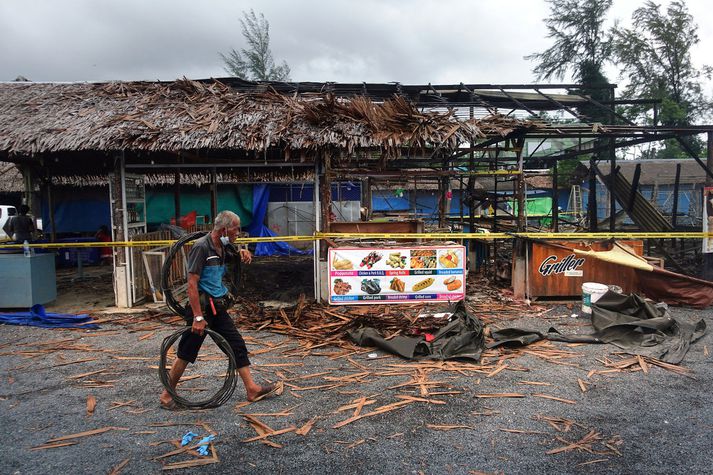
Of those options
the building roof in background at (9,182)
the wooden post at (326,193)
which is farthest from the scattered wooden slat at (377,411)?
the building roof in background at (9,182)

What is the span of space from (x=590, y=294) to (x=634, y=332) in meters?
1.34

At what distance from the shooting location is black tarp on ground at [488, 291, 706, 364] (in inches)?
244

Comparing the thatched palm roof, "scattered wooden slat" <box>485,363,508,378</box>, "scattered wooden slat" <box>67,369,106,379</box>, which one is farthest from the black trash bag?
the thatched palm roof

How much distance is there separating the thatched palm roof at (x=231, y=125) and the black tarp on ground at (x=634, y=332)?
3.79 metres

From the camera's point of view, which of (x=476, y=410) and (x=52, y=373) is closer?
(x=476, y=410)

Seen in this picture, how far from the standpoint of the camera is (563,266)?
28.9ft

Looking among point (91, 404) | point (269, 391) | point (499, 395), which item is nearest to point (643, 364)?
point (499, 395)

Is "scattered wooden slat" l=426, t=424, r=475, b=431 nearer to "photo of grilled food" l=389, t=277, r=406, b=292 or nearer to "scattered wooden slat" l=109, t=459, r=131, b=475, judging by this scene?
"scattered wooden slat" l=109, t=459, r=131, b=475

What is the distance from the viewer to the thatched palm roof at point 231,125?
8.70 m

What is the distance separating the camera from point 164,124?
9.09 metres

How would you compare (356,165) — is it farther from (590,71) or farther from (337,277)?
(590,71)

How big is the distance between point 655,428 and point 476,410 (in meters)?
1.50

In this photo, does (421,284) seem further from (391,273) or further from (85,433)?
(85,433)

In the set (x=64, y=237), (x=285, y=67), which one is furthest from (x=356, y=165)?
(x=285, y=67)
